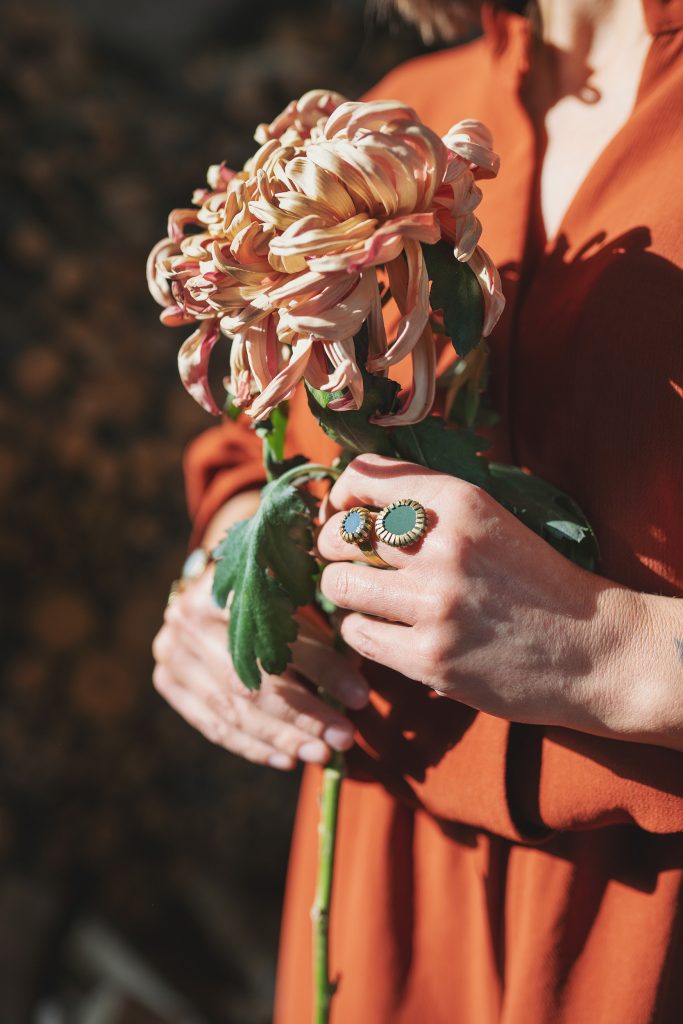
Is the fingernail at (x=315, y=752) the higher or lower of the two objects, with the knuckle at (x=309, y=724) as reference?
lower

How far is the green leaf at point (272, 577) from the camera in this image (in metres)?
0.68

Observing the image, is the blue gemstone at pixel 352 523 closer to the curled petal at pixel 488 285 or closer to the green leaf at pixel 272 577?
the green leaf at pixel 272 577

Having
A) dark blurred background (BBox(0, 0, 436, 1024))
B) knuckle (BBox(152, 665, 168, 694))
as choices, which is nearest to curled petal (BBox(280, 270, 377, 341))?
knuckle (BBox(152, 665, 168, 694))

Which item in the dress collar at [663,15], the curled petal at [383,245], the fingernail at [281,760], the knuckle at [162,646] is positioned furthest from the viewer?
the knuckle at [162,646]

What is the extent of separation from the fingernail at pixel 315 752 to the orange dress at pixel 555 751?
0.04 metres

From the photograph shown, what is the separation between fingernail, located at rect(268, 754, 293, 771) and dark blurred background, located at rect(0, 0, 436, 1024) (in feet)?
4.12

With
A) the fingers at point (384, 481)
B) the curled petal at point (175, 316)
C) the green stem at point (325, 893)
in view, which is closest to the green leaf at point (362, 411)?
the fingers at point (384, 481)

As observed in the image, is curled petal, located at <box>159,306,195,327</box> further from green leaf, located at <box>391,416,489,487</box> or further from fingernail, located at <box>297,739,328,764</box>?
fingernail, located at <box>297,739,328,764</box>

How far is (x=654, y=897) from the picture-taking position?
2.48 feet

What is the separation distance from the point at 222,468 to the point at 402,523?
0.54m

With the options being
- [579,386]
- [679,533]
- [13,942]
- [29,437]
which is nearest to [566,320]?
[579,386]

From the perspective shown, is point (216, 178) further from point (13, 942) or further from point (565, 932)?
point (13, 942)

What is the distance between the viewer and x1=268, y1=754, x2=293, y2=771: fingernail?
0.90m

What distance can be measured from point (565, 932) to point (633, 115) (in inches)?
28.6
